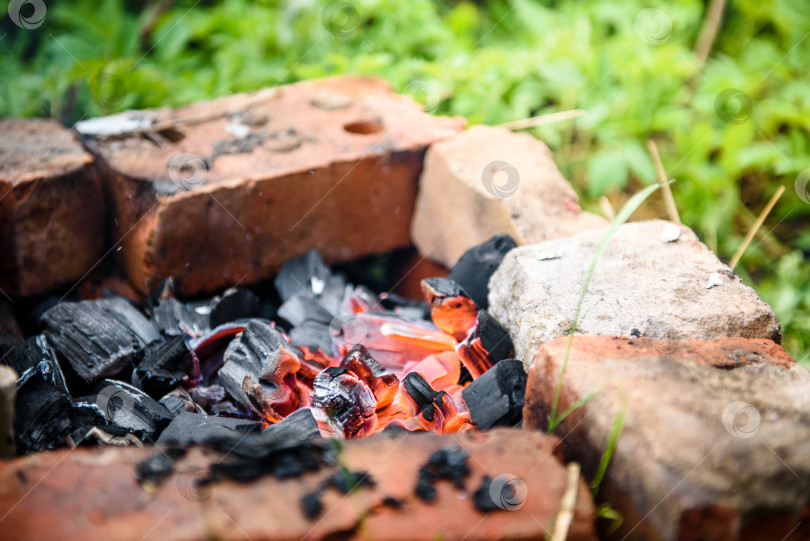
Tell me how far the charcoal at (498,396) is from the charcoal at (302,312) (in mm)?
706

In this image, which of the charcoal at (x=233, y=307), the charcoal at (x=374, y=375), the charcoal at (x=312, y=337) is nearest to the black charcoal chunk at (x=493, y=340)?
the charcoal at (x=374, y=375)

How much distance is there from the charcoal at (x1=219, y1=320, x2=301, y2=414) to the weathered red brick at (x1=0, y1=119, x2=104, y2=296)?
2.77 feet

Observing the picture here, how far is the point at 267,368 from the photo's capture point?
189 cm

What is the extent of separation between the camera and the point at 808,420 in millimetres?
1324

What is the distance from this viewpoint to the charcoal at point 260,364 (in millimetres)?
1893

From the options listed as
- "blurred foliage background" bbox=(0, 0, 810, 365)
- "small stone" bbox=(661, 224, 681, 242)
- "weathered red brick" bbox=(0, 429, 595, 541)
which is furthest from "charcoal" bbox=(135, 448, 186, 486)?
"blurred foliage background" bbox=(0, 0, 810, 365)

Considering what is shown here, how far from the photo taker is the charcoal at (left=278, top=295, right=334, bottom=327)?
2306 millimetres

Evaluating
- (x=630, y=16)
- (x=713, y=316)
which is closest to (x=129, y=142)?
(x=713, y=316)

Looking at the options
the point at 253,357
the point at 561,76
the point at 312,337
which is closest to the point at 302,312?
the point at 312,337

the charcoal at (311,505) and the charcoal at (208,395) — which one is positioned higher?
the charcoal at (311,505)

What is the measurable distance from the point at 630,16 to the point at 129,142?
10.8 ft

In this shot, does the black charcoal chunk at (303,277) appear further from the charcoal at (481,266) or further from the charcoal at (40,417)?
the charcoal at (40,417)

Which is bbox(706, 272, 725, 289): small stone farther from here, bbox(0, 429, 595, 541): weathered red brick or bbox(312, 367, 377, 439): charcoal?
bbox(312, 367, 377, 439): charcoal

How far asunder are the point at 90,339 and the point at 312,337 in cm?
70
